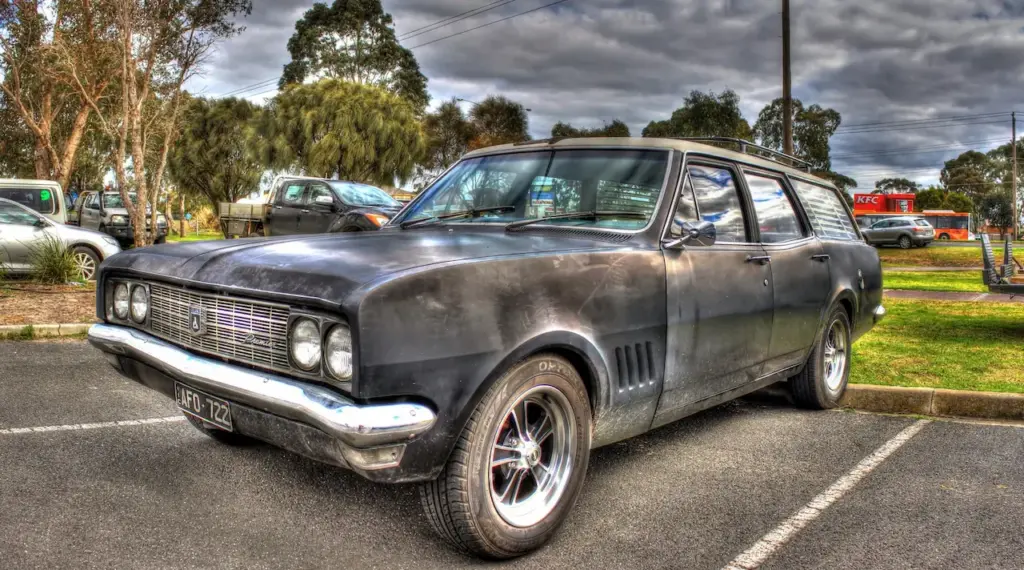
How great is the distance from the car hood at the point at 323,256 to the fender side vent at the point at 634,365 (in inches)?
17.4

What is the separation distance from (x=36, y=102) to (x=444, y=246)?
3127 centimetres

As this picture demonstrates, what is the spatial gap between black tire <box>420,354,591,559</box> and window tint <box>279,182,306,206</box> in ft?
44.4

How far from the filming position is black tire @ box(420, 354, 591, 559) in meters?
2.61

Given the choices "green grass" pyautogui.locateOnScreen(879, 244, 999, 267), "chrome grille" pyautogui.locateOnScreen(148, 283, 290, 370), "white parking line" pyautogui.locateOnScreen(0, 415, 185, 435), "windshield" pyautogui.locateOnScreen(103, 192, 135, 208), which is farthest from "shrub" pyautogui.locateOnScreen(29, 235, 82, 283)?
"green grass" pyautogui.locateOnScreen(879, 244, 999, 267)

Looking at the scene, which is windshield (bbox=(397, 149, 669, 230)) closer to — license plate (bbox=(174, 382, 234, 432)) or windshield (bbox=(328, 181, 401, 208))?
license plate (bbox=(174, 382, 234, 432))

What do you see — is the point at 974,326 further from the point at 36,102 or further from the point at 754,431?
the point at 36,102

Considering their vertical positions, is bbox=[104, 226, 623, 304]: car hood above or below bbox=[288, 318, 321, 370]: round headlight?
above

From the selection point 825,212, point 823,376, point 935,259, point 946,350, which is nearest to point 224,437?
point 823,376

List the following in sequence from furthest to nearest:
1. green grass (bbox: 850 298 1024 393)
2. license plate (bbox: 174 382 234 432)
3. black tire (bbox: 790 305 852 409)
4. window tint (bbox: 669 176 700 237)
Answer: green grass (bbox: 850 298 1024 393) < black tire (bbox: 790 305 852 409) < window tint (bbox: 669 176 700 237) < license plate (bbox: 174 382 234 432)

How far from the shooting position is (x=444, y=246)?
3117 millimetres

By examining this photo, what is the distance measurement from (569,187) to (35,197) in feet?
53.8

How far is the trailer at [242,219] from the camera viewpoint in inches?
730

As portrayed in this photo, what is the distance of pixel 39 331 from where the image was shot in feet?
25.2

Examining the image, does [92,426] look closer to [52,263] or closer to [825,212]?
[825,212]
